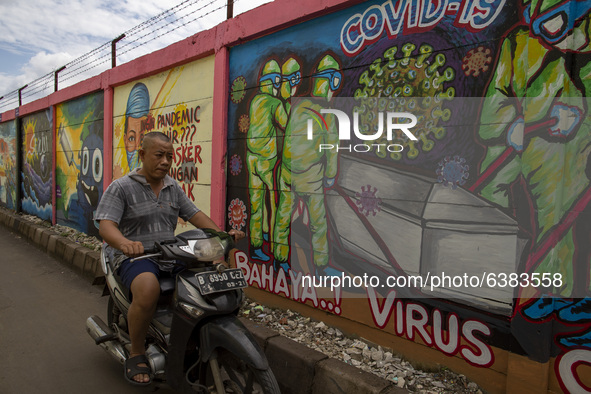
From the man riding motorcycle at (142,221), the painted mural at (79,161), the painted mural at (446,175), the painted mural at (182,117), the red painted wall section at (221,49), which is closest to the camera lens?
the painted mural at (446,175)

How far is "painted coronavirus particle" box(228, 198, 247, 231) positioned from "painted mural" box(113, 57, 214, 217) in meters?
0.47

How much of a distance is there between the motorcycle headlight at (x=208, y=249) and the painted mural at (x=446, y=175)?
1343mm

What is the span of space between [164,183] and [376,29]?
6.40 feet

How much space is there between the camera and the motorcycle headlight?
81.5 inches

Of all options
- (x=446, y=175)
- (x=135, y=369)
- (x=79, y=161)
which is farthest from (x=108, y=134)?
(x=446, y=175)

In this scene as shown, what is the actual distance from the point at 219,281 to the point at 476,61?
6.75 ft

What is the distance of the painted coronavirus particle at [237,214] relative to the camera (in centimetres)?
414

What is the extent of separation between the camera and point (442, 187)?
2604 mm

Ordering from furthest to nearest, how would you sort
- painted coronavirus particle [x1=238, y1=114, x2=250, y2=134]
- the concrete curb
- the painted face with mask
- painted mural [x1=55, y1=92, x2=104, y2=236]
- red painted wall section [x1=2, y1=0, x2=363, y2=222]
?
painted mural [x1=55, y1=92, x2=104, y2=236]
the painted face with mask
painted coronavirus particle [x1=238, y1=114, x2=250, y2=134]
red painted wall section [x1=2, y1=0, x2=363, y2=222]
the concrete curb

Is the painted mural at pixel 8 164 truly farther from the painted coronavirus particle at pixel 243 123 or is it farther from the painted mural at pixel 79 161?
the painted coronavirus particle at pixel 243 123

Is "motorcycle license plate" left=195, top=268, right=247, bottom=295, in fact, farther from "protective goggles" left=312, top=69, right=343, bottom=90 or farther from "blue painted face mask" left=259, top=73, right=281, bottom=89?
"blue painted face mask" left=259, top=73, right=281, bottom=89

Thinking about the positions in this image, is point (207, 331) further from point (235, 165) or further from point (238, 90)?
point (238, 90)

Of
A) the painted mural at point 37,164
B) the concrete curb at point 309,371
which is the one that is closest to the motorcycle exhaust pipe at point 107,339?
the concrete curb at point 309,371

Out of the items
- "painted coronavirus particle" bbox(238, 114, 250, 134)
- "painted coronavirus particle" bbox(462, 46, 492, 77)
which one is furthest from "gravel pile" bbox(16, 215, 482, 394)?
"painted coronavirus particle" bbox(462, 46, 492, 77)
